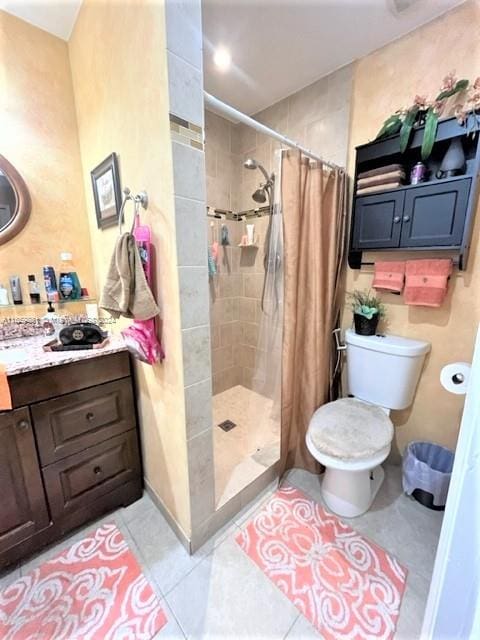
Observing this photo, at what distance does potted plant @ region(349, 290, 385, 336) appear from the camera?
150cm

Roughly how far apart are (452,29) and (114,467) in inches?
102

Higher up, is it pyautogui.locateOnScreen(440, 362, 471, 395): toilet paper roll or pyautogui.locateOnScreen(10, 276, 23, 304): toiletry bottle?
pyautogui.locateOnScreen(10, 276, 23, 304): toiletry bottle

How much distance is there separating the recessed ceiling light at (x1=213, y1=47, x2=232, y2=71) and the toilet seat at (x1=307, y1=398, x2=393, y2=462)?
79.2 inches

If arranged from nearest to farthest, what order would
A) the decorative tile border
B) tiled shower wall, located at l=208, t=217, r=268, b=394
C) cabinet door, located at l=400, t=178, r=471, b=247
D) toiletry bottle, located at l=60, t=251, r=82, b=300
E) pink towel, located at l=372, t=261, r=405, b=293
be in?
the decorative tile border, cabinet door, located at l=400, t=178, r=471, b=247, pink towel, located at l=372, t=261, r=405, b=293, toiletry bottle, located at l=60, t=251, r=82, b=300, tiled shower wall, located at l=208, t=217, r=268, b=394

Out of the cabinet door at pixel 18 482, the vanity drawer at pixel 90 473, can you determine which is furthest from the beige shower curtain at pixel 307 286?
the cabinet door at pixel 18 482

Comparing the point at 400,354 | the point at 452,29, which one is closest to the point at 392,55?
the point at 452,29

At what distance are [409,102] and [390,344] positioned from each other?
4.09 ft

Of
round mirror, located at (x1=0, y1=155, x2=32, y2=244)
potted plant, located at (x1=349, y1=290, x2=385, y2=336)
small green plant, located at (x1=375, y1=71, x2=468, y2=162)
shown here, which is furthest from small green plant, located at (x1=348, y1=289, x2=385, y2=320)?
round mirror, located at (x1=0, y1=155, x2=32, y2=244)

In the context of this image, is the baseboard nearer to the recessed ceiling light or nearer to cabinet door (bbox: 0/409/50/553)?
cabinet door (bbox: 0/409/50/553)

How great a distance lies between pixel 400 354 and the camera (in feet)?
4.48

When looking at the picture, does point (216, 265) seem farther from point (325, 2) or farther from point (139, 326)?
point (325, 2)

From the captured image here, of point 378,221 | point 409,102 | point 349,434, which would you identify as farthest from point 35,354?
point 409,102

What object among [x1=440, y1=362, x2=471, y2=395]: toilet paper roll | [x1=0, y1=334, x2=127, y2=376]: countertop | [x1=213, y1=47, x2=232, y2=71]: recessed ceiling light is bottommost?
[x1=440, y1=362, x2=471, y2=395]: toilet paper roll

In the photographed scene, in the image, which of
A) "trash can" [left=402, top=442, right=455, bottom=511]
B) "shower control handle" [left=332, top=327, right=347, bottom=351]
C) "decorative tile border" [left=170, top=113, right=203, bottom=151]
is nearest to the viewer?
"decorative tile border" [left=170, top=113, right=203, bottom=151]
